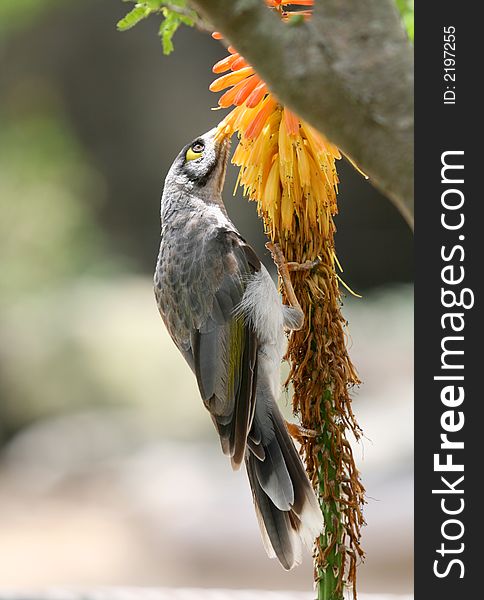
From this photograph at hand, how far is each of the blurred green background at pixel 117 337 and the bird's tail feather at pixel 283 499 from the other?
136 inches

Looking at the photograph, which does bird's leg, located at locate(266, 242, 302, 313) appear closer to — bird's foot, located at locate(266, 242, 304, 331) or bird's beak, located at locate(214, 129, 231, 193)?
bird's foot, located at locate(266, 242, 304, 331)

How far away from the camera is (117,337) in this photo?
800 cm

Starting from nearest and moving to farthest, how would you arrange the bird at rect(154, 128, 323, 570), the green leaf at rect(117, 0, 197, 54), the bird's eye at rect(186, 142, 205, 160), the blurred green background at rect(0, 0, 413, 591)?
the green leaf at rect(117, 0, 197, 54)
the bird at rect(154, 128, 323, 570)
the bird's eye at rect(186, 142, 205, 160)
the blurred green background at rect(0, 0, 413, 591)

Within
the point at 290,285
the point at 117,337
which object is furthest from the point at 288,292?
the point at 117,337

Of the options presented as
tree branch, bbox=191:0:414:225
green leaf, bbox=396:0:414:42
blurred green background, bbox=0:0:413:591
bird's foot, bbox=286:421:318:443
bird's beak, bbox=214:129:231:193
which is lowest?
bird's foot, bbox=286:421:318:443

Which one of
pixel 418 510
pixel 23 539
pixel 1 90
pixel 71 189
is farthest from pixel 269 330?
pixel 1 90

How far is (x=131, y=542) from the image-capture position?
260 inches

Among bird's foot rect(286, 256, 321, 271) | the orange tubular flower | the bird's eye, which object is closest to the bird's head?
the bird's eye

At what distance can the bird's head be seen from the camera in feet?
8.17

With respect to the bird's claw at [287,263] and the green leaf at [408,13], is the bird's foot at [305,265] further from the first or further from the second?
the green leaf at [408,13]

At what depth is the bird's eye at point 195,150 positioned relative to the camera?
8.28 ft

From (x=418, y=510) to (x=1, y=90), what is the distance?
882 centimetres

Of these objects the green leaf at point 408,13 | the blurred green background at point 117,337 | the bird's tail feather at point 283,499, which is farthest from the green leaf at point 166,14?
the blurred green background at point 117,337

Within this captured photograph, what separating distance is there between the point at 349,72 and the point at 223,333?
1360mm
